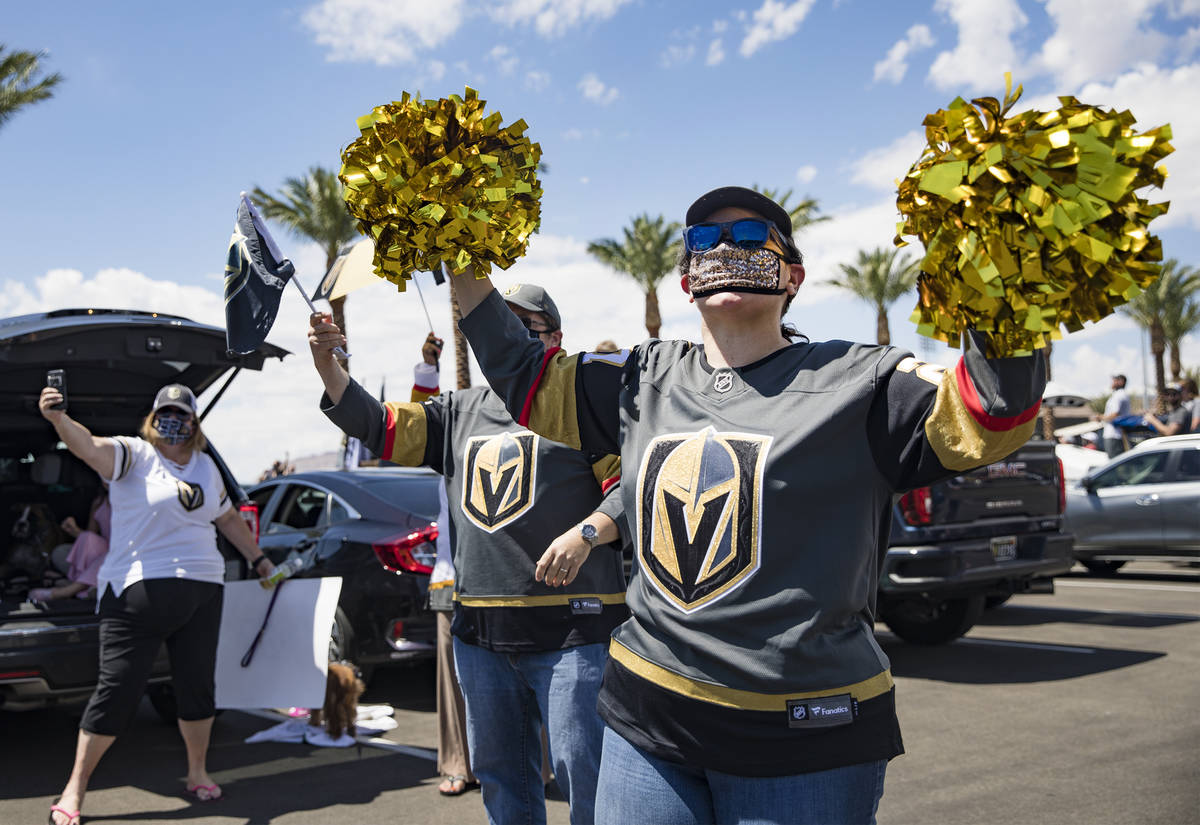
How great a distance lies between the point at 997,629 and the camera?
9.22 m

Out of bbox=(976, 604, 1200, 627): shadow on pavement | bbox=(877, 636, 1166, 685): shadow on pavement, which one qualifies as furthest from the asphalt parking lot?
bbox=(976, 604, 1200, 627): shadow on pavement

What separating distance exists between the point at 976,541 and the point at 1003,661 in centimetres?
108

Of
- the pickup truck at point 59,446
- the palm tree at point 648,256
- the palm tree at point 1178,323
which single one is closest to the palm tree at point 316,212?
the palm tree at point 648,256

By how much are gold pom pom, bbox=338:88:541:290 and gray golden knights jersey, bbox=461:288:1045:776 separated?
1.78ft

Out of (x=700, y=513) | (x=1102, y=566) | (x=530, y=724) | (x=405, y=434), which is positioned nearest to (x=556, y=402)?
(x=700, y=513)

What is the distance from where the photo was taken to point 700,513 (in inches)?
75.8

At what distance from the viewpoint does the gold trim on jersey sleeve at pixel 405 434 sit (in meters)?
3.05

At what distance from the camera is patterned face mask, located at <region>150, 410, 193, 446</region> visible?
196 inches

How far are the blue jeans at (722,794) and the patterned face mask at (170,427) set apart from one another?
364 centimetres

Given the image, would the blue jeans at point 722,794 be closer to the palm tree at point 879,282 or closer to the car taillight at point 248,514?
the car taillight at point 248,514

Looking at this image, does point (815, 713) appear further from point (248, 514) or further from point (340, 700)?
point (248, 514)

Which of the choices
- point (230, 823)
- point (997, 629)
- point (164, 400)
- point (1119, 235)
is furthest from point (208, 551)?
point (997, 629)

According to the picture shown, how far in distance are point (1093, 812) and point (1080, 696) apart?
2.36m

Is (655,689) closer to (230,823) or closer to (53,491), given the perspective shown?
(230,823)
